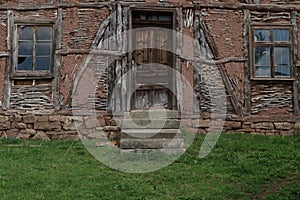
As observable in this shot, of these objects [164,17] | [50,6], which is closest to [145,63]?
[164,17]

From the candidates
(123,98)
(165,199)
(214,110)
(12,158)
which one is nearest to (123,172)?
(165,199)

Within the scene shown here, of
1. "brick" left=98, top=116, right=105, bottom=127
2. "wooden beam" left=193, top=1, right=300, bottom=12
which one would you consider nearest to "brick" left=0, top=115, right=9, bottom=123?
"brick" left=98, top=116, right=105, bottom=127

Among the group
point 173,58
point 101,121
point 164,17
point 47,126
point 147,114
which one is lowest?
point 47,126

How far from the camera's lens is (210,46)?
9883 millimetres

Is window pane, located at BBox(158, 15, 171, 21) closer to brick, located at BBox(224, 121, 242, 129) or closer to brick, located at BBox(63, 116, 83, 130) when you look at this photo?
brick, located at BBox(224, 121, 242, 129)

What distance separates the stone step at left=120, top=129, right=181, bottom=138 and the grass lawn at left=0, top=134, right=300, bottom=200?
19.2 inches

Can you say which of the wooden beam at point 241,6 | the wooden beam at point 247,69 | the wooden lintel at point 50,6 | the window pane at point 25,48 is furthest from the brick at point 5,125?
the wooden beam at point 247,69

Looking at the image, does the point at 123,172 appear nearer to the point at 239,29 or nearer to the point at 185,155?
the point at 185,155

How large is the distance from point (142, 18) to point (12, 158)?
A: 4792mm

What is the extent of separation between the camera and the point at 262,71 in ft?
32.8

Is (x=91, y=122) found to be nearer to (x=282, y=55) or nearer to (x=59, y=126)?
(x=59, y=126)

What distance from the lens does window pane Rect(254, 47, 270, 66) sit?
32.8ft

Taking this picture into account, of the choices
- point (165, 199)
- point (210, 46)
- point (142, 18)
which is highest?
point (142, 18)

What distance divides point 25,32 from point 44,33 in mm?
460
